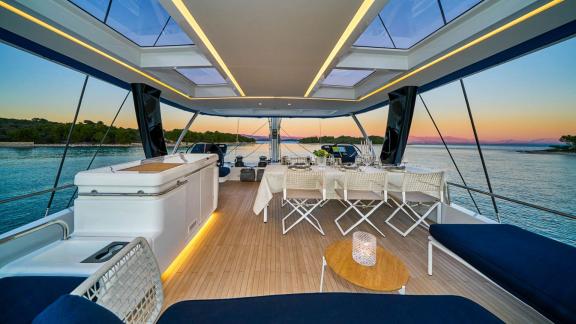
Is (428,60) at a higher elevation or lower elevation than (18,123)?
higher

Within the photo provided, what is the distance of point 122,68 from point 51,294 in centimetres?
324

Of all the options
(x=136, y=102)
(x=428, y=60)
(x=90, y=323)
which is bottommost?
(x=90, y=323)

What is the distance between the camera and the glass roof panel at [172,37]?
2789mm

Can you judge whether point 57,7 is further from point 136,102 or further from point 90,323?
point 90,323

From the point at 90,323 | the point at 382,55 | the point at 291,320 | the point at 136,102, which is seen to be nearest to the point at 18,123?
the point at 136,102

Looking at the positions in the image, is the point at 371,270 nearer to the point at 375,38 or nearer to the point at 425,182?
the point at 425,182

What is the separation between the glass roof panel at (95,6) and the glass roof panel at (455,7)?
13.1 feet

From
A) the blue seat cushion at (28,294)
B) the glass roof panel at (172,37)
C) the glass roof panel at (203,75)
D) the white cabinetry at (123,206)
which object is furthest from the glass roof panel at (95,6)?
the blue seat cushion at (28,294)

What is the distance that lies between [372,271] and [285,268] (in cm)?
96

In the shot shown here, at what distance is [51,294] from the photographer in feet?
3.05

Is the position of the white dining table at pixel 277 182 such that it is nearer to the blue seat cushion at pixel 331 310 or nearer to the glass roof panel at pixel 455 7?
the blue seat cushion at pixel 331 310

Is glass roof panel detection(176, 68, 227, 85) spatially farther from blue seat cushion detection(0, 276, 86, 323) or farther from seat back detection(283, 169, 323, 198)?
blue seat cushion detection(0, 276, 86, 323)

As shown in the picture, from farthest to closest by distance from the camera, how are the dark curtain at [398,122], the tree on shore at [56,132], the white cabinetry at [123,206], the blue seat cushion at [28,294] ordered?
the dark curtain at [398,122]
the tree on shore at [56,132]
the white cabinetry at [123,206]
the blue seat cushion at [28,294]

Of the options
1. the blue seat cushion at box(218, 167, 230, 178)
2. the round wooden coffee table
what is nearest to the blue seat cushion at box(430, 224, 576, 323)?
the round wooden coffee table
